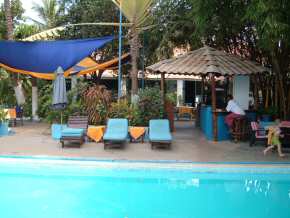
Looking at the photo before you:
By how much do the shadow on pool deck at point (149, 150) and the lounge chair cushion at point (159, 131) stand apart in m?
0.33

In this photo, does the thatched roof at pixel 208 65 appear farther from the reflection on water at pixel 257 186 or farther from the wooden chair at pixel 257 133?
the reflection on water at pixel 257 186

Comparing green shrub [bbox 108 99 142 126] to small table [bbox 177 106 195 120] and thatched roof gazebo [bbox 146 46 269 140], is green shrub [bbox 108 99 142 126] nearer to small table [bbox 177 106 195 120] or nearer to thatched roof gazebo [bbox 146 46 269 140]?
thatched roof gazebo [bbox 146 46 269 140]

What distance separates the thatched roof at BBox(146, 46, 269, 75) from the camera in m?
14.8

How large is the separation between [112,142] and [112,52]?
12672 mm

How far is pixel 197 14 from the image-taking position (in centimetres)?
1345

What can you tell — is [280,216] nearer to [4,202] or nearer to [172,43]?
[4,202]

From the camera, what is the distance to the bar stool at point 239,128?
569 inches

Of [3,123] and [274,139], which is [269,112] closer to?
[274,139]

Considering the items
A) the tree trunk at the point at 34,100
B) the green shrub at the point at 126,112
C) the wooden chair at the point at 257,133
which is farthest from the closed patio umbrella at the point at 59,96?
the tree trunk at the point at 34,100

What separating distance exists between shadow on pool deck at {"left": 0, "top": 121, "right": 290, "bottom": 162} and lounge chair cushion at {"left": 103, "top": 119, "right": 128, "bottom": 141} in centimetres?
36

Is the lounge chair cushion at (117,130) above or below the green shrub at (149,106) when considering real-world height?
below

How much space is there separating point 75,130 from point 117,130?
121 cm

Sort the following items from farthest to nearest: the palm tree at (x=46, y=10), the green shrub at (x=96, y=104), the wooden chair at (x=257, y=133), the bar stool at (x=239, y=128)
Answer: the palm tree at (x=46, y=10)
the green shrub at (x=96, y=104)
the bar stool at (x=239, y=128)
the wooden chair at (x=257, y=133)

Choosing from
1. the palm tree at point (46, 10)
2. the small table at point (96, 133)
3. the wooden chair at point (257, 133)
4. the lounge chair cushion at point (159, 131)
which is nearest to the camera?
the lounge chair cushion at point (159, 131)
